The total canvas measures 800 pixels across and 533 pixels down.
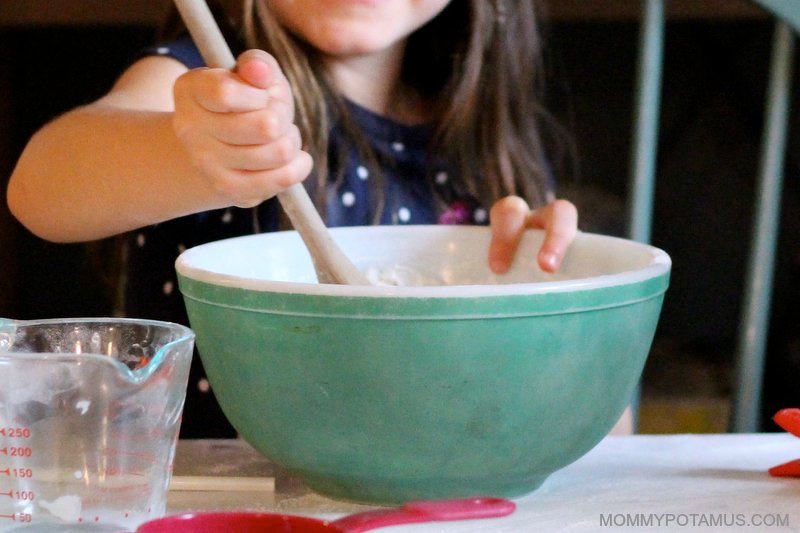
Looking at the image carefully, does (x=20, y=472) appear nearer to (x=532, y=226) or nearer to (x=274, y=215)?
(x=532, y=226)

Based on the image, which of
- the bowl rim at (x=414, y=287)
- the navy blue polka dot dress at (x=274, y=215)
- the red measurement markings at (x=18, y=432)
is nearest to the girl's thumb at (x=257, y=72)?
the bowl rim at (x=414, y=287)

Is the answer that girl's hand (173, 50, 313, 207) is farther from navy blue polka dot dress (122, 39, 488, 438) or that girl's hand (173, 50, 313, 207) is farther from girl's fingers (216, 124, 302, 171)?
navy blue polka dot dress (122, 39, 488, 438)

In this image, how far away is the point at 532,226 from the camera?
0.75 m

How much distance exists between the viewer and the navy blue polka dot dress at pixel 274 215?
1.04m

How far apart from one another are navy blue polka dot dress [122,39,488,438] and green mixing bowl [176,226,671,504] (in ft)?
1.67

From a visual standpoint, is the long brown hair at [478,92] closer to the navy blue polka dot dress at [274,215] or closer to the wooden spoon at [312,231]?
the navy blue polka dot dress at [274,215]

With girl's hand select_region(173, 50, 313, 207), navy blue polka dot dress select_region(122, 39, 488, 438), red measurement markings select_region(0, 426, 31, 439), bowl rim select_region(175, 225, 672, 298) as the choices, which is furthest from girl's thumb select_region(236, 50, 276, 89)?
navy blue polka dot dress select_region(122, 39, 488, 438)

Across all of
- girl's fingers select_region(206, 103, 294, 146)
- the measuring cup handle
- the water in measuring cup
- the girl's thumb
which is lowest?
the measuring cup handle

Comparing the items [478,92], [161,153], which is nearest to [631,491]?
[161,153]

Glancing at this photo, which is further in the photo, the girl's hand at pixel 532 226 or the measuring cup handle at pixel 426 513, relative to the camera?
the girl's hand at pixel 532 226

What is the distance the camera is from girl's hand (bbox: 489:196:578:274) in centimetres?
67

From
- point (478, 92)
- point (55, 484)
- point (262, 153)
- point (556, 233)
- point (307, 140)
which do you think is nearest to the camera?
point (55, 484)

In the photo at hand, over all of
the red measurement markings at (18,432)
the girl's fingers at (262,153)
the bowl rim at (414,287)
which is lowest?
the red measurement markings at (18,432)

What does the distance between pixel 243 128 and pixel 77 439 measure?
7.3 inches
